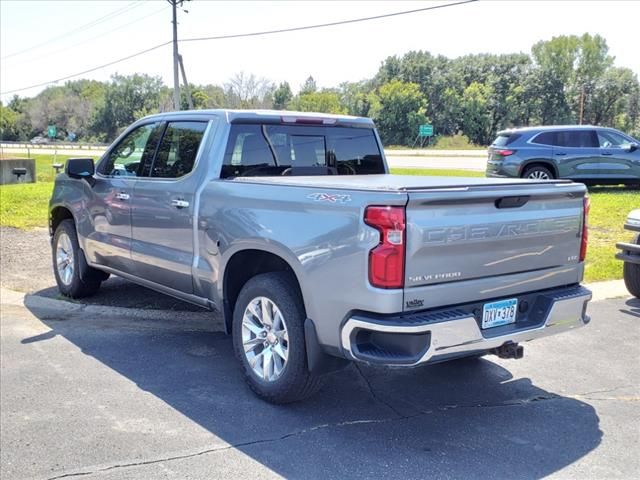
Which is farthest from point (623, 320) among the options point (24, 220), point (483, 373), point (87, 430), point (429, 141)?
point (429, 141)

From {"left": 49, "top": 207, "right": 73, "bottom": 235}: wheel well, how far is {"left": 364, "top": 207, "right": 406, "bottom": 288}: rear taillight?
15.3ft

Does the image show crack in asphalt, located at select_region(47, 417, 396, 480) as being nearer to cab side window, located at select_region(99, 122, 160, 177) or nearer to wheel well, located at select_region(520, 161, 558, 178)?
cab side window, located at select_region(99, 122, 160, 177)

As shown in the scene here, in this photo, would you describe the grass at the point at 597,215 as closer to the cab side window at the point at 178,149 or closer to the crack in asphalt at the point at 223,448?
the crack in asphalt at the point at 223,448

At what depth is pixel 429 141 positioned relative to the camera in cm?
6694

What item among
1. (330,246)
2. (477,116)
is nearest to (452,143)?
Answer: (477,116)

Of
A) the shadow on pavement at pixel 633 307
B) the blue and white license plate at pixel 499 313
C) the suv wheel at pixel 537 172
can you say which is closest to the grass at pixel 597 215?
the shadow on pavement at pixel 633 307

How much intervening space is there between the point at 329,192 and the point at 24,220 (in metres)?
10.2

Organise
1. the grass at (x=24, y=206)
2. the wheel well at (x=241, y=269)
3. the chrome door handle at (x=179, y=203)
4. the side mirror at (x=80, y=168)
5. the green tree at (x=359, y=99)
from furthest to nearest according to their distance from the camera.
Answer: the green tree at (x=359, y=99), the grass at (x=24, y=206), the side mirror at (x=80, y=168), the chrome door handle at (x=179, y=203), the wheel well at (x=241, y=269)

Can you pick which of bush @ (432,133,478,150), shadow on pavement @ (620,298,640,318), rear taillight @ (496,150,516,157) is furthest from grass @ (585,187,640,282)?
bush @ (432,133,478,150)

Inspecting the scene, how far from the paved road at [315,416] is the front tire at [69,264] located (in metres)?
1.18

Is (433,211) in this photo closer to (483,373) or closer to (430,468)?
(430,468)

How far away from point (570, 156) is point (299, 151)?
11.4 metres

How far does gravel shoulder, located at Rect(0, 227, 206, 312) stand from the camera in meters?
6.84

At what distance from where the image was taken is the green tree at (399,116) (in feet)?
230
